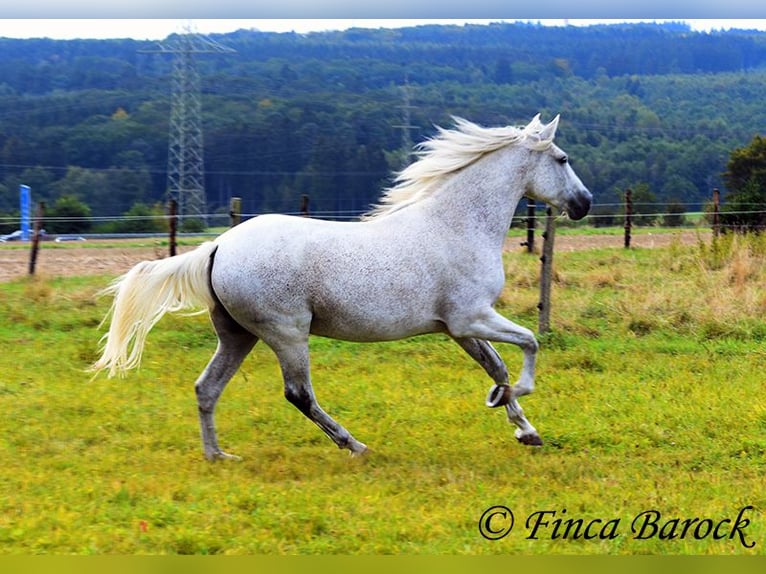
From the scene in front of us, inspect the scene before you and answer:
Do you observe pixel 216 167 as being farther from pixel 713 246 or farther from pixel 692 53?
pixel 713 246

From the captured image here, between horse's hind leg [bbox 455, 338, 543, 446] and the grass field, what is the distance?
0.11 metres

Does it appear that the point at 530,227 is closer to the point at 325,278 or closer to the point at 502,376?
the point at 502,376

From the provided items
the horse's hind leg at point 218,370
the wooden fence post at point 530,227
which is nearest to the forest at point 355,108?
the wooden fence post at point 530,227

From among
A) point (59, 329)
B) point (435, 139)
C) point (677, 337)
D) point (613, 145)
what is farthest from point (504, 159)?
point (613, 145)

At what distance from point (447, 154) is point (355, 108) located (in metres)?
35.2

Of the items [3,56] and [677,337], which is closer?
[677,337]

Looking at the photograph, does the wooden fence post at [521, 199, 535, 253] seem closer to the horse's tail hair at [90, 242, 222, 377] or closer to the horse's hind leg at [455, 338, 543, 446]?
the horse's hind leg at [455, 338, 543, 446]

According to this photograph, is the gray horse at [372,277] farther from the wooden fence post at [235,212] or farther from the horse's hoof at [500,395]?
the wooden fence post at [235,212]

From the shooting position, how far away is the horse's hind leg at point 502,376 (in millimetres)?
6547

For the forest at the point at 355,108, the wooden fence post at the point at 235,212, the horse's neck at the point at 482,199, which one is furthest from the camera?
the forest at the point at 355,108

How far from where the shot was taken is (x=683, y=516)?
16.3 feet

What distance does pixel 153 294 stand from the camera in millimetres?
6191

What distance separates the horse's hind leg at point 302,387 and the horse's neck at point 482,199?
1.25m

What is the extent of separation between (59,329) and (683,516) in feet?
25.1
